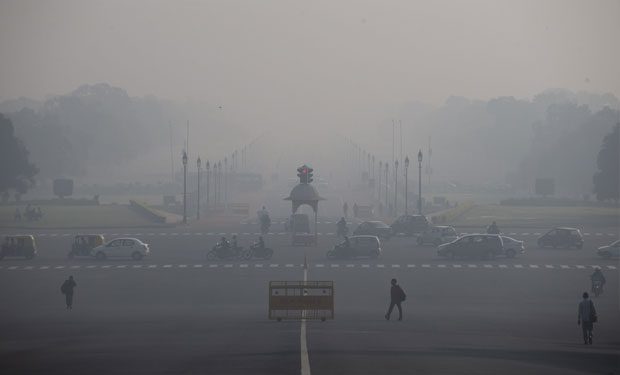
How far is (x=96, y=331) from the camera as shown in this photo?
108ft

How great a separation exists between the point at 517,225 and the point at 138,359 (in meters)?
68.6

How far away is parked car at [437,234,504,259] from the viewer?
6306 centimetres

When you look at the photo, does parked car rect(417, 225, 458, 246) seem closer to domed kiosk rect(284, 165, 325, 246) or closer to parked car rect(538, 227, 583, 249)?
parked car rect(538, 227, 583, 249)

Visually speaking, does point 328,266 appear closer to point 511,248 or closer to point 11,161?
point 511,248

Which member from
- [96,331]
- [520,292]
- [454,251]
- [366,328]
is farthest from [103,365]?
[454,251]

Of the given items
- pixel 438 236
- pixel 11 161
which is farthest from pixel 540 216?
pixel 11 161

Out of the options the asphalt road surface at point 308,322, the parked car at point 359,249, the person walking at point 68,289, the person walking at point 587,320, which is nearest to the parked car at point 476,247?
the asphalt road surface at point 308,322

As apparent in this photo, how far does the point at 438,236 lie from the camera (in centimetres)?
7306

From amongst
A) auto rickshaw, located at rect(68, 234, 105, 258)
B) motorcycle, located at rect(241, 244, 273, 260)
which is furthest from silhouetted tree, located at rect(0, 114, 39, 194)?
motorcycle, located at rect(241, 244, 273, 260)

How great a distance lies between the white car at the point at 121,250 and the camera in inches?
2485

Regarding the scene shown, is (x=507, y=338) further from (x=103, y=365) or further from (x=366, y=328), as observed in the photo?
(x=103, y=365)

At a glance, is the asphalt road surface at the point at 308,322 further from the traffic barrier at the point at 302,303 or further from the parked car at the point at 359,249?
the parked car at the point at 359,249

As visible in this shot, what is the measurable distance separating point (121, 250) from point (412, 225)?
84.4ft

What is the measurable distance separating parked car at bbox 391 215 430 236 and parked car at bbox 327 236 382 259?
18.0 m
